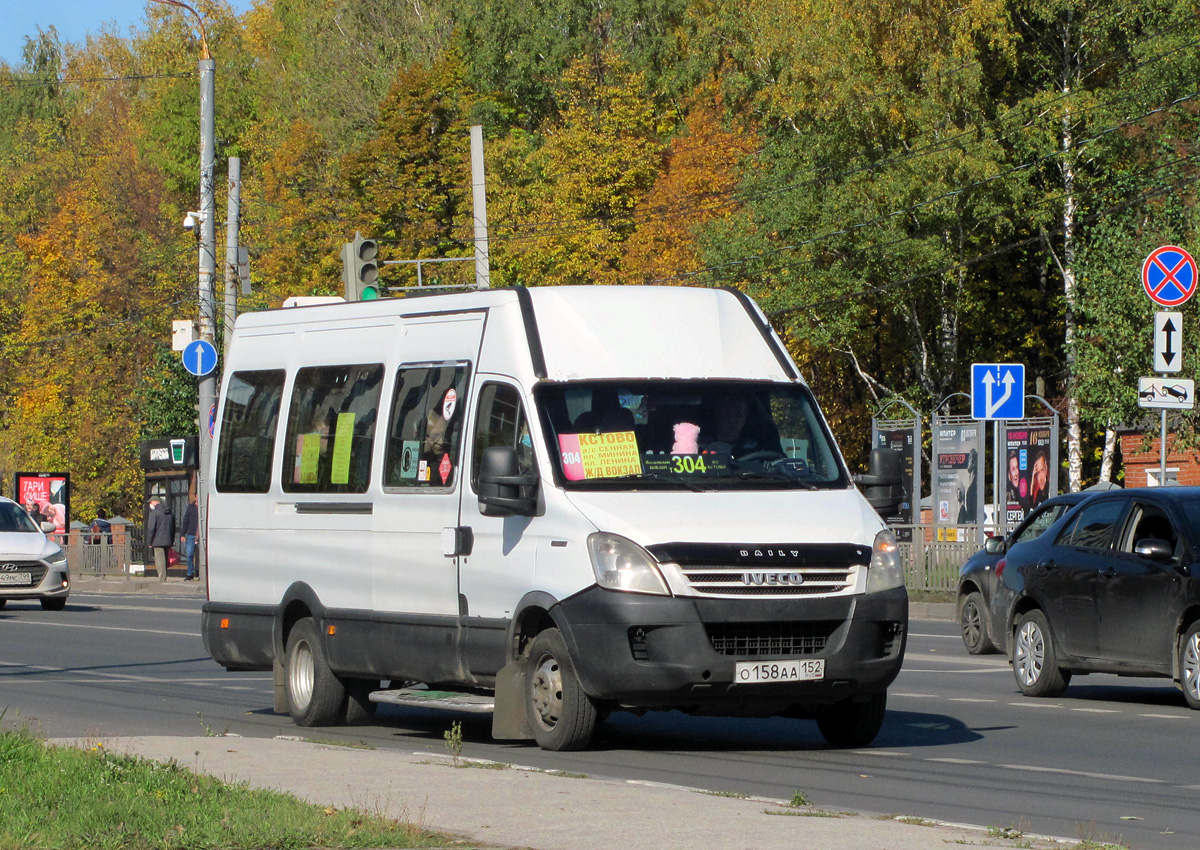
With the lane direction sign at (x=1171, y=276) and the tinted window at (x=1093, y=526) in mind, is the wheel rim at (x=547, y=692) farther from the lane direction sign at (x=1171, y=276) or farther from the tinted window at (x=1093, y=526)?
the lane direction sign at (x=1171, y=276)

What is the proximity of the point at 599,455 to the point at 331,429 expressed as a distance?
2.69 meters

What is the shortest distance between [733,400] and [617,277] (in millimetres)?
51338

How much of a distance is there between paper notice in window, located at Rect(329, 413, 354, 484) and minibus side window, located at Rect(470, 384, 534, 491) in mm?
1431

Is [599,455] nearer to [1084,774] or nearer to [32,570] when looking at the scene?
[1084,774]

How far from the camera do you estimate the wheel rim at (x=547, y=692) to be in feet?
36.9

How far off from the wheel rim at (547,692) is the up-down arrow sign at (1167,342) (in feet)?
46.0

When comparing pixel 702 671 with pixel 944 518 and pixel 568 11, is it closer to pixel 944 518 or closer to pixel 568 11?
pixel 944 518

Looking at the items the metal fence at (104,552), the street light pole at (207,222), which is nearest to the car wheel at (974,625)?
the street light pole at (207,222)

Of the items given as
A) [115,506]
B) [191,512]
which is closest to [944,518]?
[191,512]

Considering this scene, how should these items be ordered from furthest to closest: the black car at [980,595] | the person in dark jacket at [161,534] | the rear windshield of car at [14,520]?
1. the person in dark jacket at [161,534]
2. the rear windshield of car at [14,520]
3. the black car at [980,595]

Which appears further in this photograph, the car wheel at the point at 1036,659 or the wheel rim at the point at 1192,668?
the car wheel at the point at 1036,659

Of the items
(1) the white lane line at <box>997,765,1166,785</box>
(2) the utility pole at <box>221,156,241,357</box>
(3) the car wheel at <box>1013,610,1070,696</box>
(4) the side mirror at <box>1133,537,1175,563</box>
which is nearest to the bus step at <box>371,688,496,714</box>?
(1) the white lane line at <box>997,765,1166,785</box>

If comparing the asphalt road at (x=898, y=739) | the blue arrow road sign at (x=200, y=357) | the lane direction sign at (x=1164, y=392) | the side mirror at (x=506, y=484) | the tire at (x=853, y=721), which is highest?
the blue arrow road sign at (x=200, y=357)

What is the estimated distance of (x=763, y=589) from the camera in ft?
35.7
